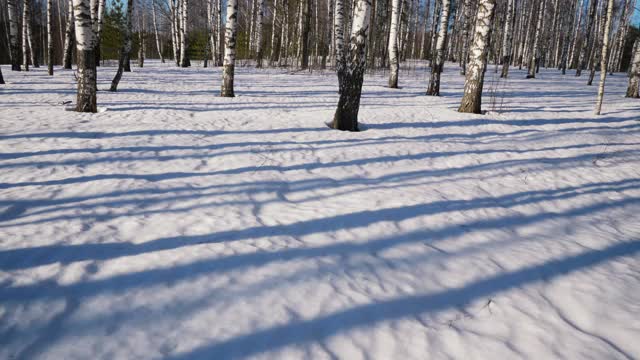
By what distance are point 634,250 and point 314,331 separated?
363cm

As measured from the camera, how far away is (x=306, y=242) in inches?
131

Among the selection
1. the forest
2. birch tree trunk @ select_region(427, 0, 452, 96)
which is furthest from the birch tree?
birch tree trunk @ select_region(427, 0, 452, 96)

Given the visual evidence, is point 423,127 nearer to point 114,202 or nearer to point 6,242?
point 114,202

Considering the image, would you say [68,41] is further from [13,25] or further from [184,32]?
[184,32]

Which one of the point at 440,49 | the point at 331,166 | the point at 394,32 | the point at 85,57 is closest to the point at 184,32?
Answer: the point at 394,32

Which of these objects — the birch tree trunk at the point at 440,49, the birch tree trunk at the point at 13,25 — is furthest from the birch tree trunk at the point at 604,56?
the birch tree trunk at the point at 13,25

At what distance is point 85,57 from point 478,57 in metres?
8.76

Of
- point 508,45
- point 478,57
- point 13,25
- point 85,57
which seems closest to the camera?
point 85,57

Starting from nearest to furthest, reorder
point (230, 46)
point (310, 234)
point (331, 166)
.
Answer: point (310, 234)
point (331, 166)
point (230, 46)

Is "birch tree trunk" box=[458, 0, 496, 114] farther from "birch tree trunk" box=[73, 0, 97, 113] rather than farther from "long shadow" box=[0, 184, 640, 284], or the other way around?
"birch tree trunk" box=[73, 0, 97, 113]

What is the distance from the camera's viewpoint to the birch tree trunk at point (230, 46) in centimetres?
927

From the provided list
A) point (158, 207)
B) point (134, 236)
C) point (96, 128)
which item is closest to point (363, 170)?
point (158, 207)

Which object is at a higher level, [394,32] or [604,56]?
[394,32]

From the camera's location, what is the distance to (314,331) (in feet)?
7.52
